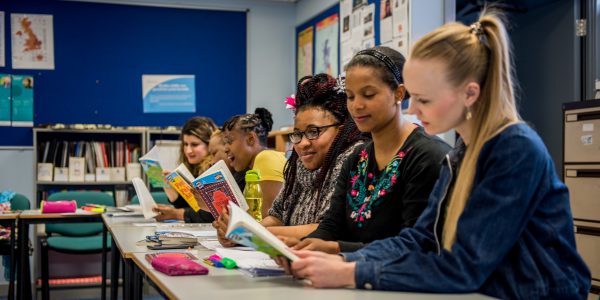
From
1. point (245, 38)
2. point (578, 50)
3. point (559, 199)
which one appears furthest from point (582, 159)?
point (245, 38)

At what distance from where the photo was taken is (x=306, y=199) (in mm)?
2400

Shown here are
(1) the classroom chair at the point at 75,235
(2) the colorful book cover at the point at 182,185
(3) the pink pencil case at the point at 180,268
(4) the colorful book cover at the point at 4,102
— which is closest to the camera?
(3) the pink pencil case at the point at 180,268

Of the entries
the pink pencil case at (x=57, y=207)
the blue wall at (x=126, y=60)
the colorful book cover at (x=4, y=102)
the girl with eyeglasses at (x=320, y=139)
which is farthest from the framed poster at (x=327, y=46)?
the girl with eyeglasses at (x=320, y=139)

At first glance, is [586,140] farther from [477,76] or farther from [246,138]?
[477,76]

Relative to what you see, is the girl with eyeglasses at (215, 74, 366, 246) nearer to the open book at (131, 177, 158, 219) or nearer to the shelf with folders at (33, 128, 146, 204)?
the open book at (131, 177, 158, 219)

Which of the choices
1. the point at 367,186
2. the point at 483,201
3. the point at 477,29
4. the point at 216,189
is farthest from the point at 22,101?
the point at 483,201

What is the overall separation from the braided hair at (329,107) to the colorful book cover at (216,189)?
33 centimetres

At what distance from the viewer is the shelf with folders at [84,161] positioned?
5504 millimetres

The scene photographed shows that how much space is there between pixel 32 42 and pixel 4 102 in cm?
62

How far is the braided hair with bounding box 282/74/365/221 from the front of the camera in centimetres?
224

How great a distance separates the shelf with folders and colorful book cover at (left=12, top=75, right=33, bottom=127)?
0.24 meters

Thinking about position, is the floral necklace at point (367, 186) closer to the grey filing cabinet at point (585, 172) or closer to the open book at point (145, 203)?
the grey filing cabinet at point (585, 172)

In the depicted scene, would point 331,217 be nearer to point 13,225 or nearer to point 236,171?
point 236,171

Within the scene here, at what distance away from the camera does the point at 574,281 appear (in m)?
1.25
